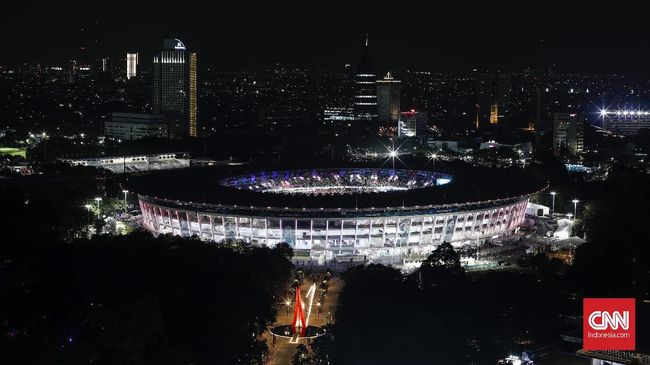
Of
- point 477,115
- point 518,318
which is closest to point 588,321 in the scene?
point 518,318

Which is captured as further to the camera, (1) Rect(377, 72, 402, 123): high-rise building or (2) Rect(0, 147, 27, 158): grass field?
(1) Rect(377, 72, 402, 123): high-rise building

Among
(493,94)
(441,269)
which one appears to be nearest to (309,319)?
(441,269)

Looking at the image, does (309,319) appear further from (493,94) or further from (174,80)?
(493,94)

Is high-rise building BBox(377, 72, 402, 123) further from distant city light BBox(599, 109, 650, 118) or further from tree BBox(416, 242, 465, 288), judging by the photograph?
tree BBox(416, 242, 465, 288)

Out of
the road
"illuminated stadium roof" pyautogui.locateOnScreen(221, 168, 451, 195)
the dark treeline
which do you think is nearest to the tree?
the road

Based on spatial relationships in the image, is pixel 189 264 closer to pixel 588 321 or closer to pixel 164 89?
pixel 588 321

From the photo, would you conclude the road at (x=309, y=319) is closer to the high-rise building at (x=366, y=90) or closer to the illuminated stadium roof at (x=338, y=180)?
the illuminated stadium roof at (x=338, y=180)

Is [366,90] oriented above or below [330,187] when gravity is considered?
above
